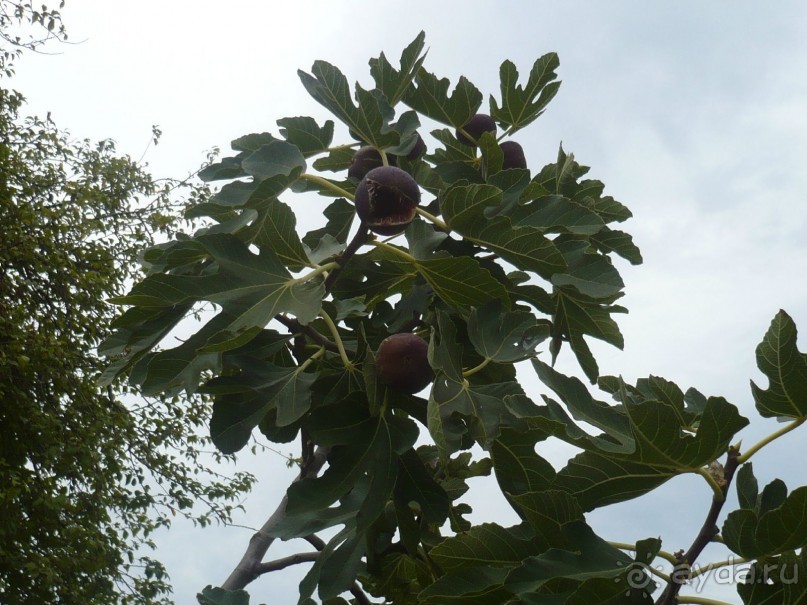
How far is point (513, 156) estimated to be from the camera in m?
1.86

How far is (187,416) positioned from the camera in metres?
7.34

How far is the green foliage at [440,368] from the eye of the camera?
1.16m

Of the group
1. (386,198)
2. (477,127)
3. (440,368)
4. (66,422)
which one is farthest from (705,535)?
(66,422)

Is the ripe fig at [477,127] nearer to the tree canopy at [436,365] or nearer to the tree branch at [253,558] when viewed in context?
the tree canopy at [436,365]

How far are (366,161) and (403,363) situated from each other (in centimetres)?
54

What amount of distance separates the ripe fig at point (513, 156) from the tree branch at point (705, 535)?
92cm

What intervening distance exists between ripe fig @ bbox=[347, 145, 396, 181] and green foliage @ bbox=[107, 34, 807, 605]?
0.03 metres

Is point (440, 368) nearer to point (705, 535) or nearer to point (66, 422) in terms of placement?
point (705, 535)

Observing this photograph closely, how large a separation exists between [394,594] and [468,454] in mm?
362

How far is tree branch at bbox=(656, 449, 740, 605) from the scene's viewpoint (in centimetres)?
115

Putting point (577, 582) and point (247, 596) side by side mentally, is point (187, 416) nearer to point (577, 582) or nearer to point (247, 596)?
point (247, 596)

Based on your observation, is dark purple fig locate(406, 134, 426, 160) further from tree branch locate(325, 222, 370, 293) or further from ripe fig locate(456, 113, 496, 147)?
tree branch locate(325, 222, 370, 293)

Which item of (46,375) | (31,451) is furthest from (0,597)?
(46,375)

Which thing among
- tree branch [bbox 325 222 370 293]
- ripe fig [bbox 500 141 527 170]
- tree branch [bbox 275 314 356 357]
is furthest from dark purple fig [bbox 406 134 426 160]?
tree branch [bbox 275 314 356 357]
